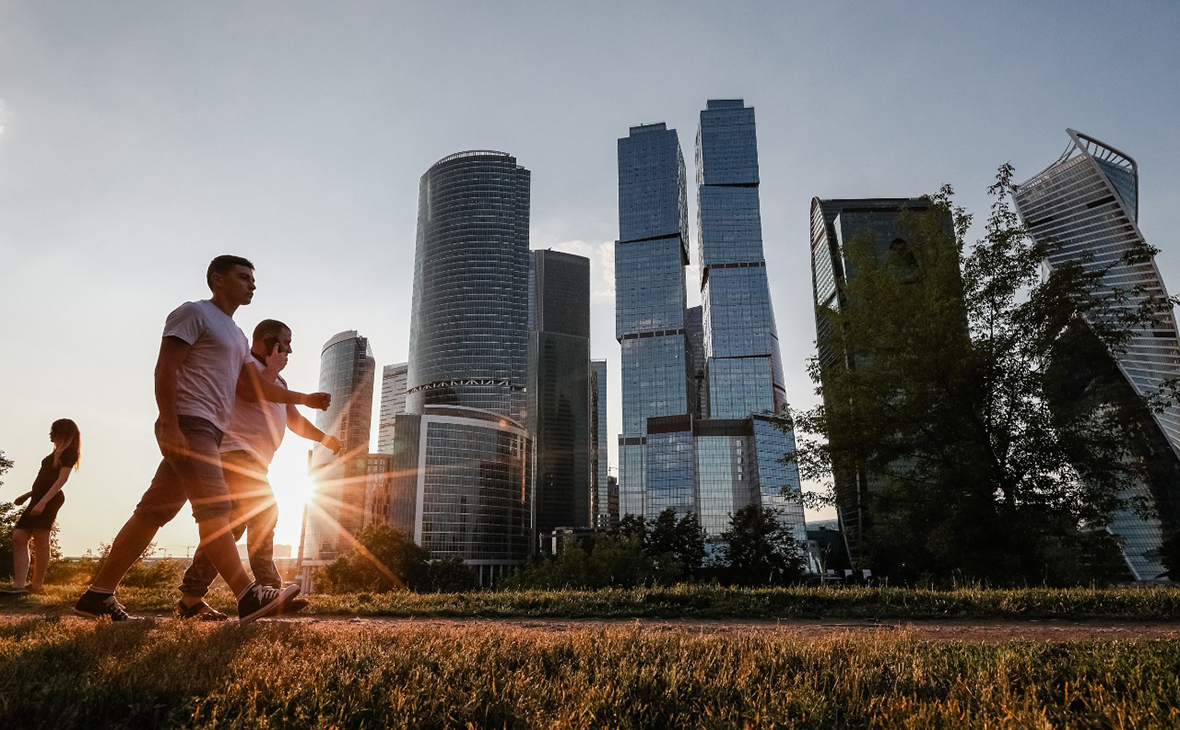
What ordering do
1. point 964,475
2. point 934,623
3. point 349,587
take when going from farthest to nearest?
point 349,587 → point 964,475 → point 934,623

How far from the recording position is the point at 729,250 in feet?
628

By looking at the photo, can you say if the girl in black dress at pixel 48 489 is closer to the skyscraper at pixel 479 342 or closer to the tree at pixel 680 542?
the tree at pixel 680 542

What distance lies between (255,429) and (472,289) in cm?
18284

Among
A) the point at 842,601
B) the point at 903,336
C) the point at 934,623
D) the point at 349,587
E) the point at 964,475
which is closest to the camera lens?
the point at 934,623

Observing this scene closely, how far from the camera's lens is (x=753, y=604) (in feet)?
23.8

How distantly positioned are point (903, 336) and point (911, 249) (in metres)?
3.12

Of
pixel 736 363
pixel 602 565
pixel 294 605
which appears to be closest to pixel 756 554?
pixel 602 565

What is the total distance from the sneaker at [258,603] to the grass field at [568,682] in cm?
74

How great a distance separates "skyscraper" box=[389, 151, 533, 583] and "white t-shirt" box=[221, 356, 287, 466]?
451 feet

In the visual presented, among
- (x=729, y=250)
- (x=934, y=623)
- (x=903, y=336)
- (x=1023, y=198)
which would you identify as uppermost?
(x=729, y=250)

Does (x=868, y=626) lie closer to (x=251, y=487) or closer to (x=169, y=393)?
(x=251, y=487)

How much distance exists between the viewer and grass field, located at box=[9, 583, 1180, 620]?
266 inches

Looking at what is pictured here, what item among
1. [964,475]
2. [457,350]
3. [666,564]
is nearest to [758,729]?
[964,475]

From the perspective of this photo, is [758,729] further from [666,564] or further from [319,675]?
[666,564]
